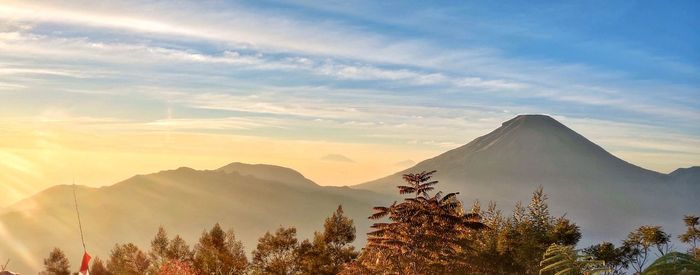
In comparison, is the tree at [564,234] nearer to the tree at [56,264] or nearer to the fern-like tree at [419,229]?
the fern-like tree at [419,229]

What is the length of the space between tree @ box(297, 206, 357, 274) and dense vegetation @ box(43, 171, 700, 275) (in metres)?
0.07

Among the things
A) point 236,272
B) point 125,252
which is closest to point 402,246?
point 236,272

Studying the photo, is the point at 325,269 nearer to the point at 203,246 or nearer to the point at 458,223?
the point at 203,246

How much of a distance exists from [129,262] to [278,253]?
14.4 meters

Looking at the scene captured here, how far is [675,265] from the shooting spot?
14266 mm

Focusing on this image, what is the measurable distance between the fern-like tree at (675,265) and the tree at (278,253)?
1375 inches

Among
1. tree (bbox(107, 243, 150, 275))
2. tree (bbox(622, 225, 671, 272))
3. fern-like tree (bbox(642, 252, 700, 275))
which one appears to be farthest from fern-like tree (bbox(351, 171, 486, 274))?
tree (bbox(107, 243, 150, 275))

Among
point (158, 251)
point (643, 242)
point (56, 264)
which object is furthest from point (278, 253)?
point (56, 264)

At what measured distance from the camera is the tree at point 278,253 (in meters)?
47.4

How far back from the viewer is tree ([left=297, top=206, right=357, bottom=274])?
45.8 m

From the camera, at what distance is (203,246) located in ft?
164

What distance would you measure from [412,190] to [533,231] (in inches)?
555

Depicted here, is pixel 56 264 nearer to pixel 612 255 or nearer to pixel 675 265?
pixel 612 255

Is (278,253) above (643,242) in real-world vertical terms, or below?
above
